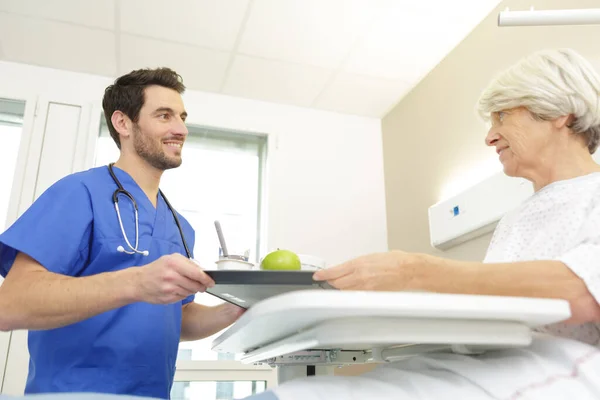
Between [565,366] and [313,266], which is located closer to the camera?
[565,366]

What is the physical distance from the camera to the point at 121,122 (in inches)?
72.9

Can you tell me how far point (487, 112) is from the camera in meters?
1.45

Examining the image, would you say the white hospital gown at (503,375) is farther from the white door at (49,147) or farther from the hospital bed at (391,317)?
the white door at (49,147)

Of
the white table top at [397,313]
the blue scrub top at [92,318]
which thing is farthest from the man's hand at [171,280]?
the blue scrub top at [92,318]

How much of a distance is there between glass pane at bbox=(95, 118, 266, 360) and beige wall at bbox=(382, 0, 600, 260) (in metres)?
0.81

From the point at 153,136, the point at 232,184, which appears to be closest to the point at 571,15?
the point at 153,136

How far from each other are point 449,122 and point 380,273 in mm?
2042

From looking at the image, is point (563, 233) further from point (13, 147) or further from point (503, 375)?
point (13, 147)

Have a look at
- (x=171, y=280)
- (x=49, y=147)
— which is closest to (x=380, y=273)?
(x=171, y=280)

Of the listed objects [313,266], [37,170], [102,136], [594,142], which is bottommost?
[313,266]

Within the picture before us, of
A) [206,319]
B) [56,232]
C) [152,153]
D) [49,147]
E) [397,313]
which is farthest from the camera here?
[49,147]

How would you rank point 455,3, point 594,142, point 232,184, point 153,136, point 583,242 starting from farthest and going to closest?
point 232,184 → point 455,3 → point 153,136 → point 594,142 → point 583,242

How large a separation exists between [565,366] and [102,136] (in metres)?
2.67

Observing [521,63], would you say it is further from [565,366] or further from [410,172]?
[410,172]
